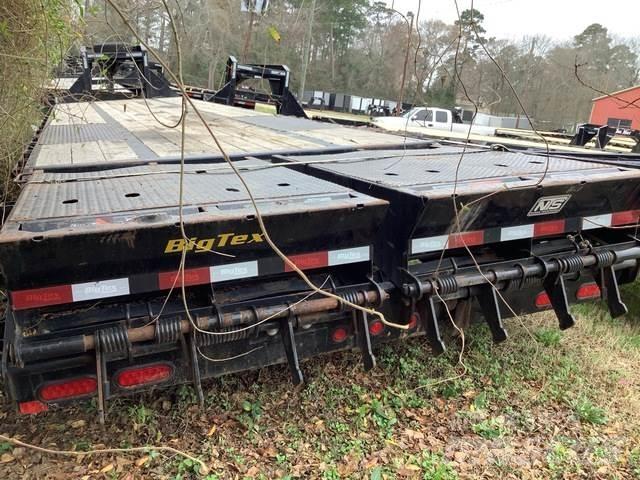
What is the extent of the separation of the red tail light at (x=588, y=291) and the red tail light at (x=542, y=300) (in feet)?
0.80

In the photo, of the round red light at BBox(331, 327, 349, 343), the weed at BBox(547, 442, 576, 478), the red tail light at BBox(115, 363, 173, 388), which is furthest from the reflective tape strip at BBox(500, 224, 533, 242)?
the red tail light at BBox(115, 363, 173, 388)

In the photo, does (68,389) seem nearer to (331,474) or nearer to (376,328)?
(331,474)

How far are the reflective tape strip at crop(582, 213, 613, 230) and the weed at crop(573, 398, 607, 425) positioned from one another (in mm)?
1094

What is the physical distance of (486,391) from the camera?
3365mm

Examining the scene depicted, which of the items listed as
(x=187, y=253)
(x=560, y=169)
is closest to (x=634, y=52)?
(x=560, y=169)

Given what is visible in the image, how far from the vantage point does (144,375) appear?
8.04 ft

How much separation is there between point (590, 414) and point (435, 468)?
1.11m

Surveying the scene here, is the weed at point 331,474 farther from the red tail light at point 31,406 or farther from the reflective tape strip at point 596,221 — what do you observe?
the reflective tape strip at point 596,221

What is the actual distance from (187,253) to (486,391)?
2.19 m

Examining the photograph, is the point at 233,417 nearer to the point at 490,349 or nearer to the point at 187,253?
the point at 187,253

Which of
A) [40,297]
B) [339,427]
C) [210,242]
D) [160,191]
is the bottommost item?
[339,427]

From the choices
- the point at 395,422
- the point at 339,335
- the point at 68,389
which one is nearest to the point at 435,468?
the point at 395,422

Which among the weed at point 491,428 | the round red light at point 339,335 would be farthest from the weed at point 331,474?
the weed at point 491,428

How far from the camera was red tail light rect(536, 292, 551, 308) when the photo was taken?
11.1ft
